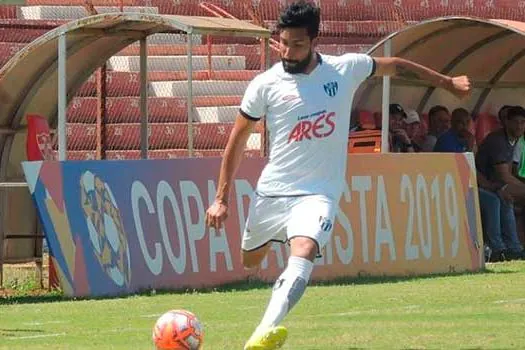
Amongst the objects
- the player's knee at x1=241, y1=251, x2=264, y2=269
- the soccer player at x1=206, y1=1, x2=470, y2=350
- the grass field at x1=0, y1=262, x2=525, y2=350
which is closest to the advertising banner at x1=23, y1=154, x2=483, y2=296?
the grass field at x1=0, y1=262, x2=525, y2=350

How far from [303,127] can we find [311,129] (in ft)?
0.17

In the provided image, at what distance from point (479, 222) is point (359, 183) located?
2191mm

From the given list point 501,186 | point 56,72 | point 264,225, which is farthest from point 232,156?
point 501,186

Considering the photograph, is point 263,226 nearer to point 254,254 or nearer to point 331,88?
point 254,254

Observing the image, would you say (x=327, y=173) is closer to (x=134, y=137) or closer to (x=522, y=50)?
(x=522, y=50)

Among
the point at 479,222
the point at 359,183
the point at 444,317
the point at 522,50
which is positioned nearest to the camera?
the point at 444,317

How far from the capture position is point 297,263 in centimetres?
944

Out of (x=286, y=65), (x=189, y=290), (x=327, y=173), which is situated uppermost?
(x=286, y=65)

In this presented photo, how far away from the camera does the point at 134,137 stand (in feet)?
81.1

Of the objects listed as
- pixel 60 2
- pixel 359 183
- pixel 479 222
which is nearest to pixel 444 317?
pixel 359 183

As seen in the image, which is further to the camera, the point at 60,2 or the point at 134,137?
the point at 60,2

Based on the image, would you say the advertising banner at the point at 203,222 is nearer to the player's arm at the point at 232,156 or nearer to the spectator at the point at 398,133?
the spectator at the point at 398,133

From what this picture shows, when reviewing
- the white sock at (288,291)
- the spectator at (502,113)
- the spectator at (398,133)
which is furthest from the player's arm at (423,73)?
the spectator at (502,113)

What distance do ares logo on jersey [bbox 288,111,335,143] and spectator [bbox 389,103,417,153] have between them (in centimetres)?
1007
